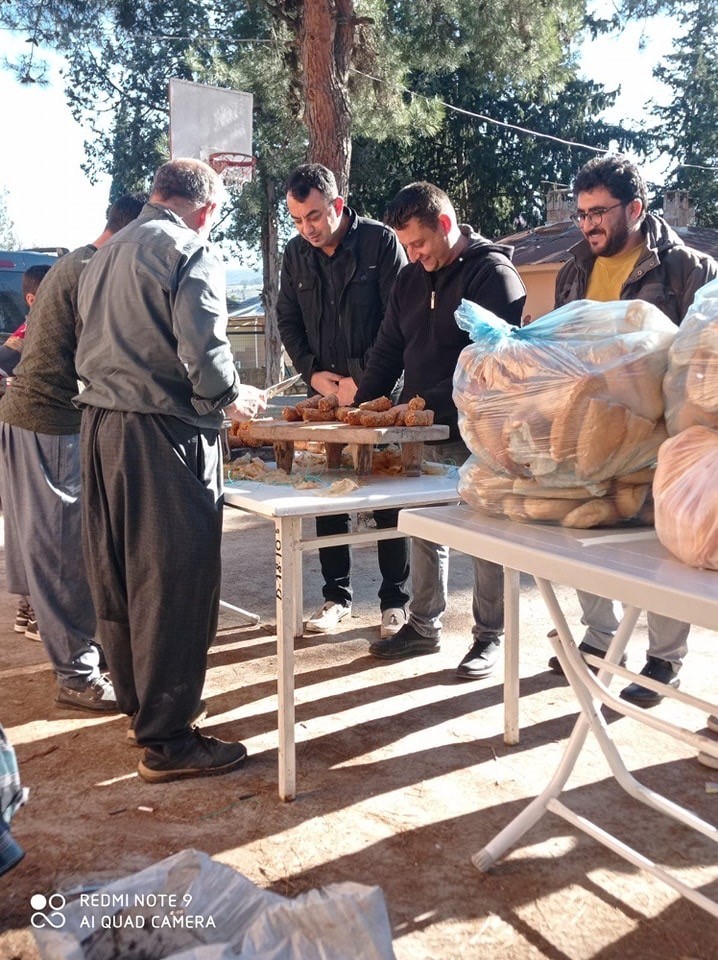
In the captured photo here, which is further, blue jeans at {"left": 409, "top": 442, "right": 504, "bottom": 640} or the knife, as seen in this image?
blue jeans at {"left": 409, "top": 442, "right": 504, "bottom": 640}

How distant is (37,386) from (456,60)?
10972 mm

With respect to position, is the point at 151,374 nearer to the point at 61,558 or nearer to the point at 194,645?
the point at 194,645

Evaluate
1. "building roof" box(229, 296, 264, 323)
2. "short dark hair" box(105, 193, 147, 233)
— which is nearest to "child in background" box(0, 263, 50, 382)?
"short dark hair" box(105, 193, 147, 233)

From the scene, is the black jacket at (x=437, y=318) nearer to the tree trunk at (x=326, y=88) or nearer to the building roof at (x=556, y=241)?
the tree trunk at (x=326, y=88)

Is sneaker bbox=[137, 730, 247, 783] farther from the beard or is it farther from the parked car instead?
the parked car

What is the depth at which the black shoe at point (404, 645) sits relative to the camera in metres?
3.83

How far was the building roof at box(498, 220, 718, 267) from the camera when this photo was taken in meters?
13.9

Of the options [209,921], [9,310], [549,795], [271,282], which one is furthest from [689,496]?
[271,282]

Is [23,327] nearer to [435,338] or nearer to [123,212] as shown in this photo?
[123,212]

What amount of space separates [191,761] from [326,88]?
8.04m

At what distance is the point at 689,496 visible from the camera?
1.49 m

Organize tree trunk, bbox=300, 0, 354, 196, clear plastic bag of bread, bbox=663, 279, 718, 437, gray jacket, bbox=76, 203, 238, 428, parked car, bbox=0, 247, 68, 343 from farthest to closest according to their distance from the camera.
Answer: parked car, bbox=0, 247, 68, 343, tree trunk, bbox=300, 0, 354, 196, gray jacket, bbox=76, 203, 238, 428, clear plastic bag of bread, bbox=663, 279, 718, 437

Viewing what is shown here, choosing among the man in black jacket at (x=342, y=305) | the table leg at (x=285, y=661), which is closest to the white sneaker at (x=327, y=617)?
the man in black jacket at (x=342, y=305)

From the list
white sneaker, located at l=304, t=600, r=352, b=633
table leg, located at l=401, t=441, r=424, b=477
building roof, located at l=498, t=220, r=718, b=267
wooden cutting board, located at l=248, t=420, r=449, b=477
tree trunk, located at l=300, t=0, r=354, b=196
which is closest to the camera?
wooden cutting board, located at l=248, t=420, r=449, b=477
